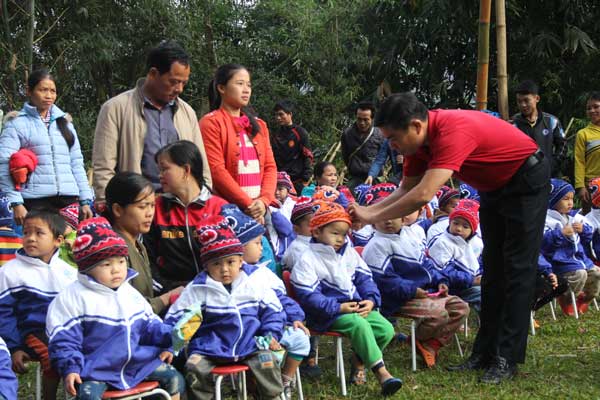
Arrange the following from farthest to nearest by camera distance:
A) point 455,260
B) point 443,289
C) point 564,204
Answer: point 564,204 → point 455,260 → point 443,289

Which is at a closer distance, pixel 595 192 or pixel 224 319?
pixel 224 319

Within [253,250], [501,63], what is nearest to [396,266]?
[253,250]

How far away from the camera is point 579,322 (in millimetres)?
6871

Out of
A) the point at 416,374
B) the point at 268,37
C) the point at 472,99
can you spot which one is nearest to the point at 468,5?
the point at 472,99

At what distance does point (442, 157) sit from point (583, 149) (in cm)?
458

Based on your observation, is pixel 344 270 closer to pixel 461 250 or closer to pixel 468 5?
pixel 461 250

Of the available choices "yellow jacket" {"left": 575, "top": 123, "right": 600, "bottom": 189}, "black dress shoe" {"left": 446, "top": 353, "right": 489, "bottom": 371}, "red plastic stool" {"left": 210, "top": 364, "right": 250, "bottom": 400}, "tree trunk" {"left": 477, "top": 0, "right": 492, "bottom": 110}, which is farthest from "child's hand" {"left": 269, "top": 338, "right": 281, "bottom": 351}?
"yellow jacket" {"left": 575, "top": 123, "right": 600, "bottom": 189}

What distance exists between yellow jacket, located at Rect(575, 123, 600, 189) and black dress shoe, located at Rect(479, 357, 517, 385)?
392 centimetres

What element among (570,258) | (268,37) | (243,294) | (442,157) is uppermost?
(268,37)

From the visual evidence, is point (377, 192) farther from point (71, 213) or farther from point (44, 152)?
point (44, 152)

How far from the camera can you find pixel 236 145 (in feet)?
16.8

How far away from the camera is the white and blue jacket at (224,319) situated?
3.92 metres

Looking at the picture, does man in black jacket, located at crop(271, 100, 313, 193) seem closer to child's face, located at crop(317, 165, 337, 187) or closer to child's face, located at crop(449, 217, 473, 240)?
child's face, located at crop(317, 165, 337, 187)

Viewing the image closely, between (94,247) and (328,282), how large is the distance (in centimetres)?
180
